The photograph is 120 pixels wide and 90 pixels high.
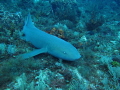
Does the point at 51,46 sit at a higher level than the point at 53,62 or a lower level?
higher

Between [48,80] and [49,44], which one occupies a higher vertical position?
[49,44]

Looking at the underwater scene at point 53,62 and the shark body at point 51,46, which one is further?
the shark body at point 51,46

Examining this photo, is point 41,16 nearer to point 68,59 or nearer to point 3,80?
point 68,59

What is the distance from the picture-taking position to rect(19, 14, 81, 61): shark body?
3.91 m

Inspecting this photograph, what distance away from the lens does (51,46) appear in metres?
4.36

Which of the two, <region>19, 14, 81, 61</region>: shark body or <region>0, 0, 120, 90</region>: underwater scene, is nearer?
<region>0, 0, 120, 90</region>: underwater scene

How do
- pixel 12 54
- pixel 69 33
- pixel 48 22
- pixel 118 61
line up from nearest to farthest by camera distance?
pixel 12 54 < pixel 118 61 < pixel 69 33 < pixel 48 22

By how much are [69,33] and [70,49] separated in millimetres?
2770

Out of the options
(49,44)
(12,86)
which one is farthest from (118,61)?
(12,86)

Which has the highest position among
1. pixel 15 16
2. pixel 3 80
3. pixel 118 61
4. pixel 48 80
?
pixel 15 16

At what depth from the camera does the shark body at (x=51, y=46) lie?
12.8 ft

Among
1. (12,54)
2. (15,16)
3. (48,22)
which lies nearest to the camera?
(12,54)

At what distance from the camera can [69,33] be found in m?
6.63

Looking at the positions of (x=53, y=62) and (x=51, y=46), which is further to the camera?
(x=51, y=46)
